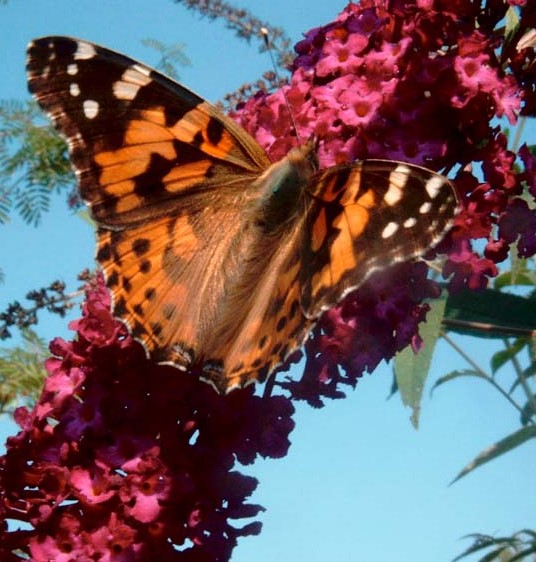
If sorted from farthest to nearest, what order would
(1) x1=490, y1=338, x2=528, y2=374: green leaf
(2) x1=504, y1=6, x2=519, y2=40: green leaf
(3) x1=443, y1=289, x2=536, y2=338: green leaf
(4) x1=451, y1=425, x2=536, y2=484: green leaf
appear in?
1. (1) x1=490, y1=338, x2=528, y2=374: green leaf
2. (4) x1=451, y1=425, x2=536, y2=484: green leaf
3. (3) x1=443, y1=289, x2=536, y2=338: green leaf
4. (2) x1=504, y1=6, x2=519, y2=40: green leaf

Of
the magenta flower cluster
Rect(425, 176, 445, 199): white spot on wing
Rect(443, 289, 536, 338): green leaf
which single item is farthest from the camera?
Rect(443, 289, 536, 338): green leaf

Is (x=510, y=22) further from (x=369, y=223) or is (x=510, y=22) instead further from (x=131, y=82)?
(x=131, y=82)

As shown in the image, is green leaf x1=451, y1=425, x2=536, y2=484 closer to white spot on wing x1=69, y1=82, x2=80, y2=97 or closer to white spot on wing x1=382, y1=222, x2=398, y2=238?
white spot on wing x1=382, y1=222, x2=398, y2=238

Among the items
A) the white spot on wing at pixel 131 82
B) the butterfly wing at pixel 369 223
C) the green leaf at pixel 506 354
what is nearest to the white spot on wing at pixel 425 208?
the butterfly wing at pixel 369 223

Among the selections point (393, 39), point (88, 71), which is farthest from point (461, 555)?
point (88, 71)

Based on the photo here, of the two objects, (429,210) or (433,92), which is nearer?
(429,210)

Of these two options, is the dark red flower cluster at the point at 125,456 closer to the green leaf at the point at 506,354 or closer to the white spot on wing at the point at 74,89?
the white spot on wing at the point at 74,89

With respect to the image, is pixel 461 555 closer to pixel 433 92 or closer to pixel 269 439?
pixel 269 439

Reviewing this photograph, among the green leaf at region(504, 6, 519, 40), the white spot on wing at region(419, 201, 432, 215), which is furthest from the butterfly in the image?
the green leaf at region(504, 6, 519, 40)
